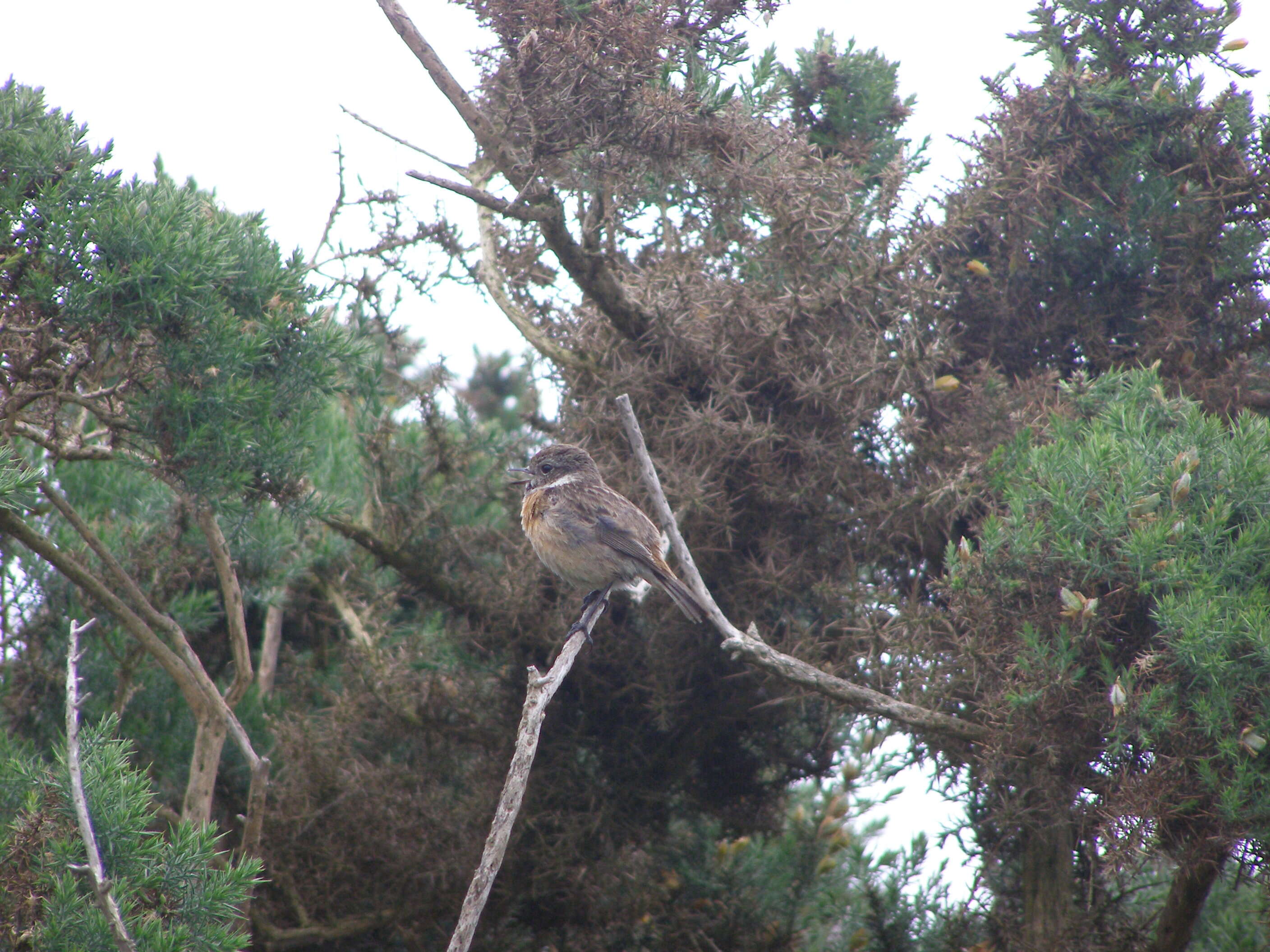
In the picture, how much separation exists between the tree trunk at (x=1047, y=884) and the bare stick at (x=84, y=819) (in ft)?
12.3

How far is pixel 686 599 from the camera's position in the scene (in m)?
4.70

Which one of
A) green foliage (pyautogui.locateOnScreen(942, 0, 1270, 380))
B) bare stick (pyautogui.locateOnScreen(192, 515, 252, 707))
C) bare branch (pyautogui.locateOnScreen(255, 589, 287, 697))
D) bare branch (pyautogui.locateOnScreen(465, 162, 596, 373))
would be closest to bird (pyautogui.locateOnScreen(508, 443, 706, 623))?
bare branch (pyautogui.locateOnScreen(465, 162, 596, 373))

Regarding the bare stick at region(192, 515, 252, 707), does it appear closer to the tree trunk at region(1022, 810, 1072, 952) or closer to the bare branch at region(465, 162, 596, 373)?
the bare branch at region(465, 162, 596, 373)

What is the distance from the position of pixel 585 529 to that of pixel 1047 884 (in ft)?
9.04

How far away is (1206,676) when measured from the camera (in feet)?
12.3

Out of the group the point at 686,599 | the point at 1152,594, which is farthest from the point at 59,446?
the point at 1152,594

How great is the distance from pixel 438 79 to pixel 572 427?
1.83m

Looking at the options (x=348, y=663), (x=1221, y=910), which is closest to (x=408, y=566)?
(x=348, y=663)

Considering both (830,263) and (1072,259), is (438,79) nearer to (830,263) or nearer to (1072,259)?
(830,263)

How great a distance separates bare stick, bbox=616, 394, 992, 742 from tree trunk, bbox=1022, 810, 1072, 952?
939 millimetres

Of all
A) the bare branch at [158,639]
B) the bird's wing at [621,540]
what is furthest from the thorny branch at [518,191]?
the bare branch at [158,639]

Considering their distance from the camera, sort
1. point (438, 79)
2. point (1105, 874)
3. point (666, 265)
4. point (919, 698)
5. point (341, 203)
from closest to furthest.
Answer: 1. point (1105, 874)
2. point (919, 698)
3. point (438, 79)
4. point (666, 265)
5. point (341, 203)

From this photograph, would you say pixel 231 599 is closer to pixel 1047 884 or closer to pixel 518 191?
pixel 518 191

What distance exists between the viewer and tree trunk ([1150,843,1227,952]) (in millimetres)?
4406
